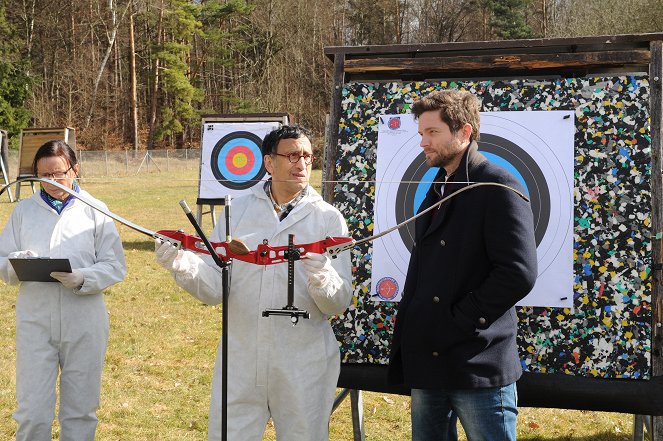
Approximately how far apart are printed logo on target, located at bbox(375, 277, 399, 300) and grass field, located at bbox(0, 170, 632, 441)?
100 cm

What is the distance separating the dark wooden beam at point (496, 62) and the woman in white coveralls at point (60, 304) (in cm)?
129

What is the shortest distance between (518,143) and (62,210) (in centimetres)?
187

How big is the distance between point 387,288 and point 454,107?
→ 3.36 ft

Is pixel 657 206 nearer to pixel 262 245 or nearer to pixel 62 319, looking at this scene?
pixel 262 245

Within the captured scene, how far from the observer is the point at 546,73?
2957 millimetres

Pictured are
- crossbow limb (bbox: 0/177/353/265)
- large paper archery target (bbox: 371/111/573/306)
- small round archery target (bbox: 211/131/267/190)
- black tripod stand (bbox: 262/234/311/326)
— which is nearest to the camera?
black tripod stand (bbox: 262/234/311/326)

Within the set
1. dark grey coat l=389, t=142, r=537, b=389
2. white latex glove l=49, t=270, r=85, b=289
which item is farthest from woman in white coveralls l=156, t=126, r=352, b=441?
white latex glove l=49, t=270, r=85, b=289

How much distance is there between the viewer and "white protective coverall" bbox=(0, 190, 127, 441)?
2.81m

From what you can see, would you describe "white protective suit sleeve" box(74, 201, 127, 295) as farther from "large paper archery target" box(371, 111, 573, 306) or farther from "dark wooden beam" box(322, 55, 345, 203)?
"large paper archery target" box(371, 111, 573, 306)

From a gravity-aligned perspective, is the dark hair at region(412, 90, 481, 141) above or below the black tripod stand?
above

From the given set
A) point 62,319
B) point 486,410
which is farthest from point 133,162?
point 486,410

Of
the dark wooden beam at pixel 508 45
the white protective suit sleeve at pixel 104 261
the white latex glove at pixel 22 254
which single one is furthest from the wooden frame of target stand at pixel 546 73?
the white latex glove at pixel 22 254

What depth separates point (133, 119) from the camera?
34938 mm

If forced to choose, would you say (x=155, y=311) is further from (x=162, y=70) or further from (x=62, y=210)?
(x=162, y=70)
